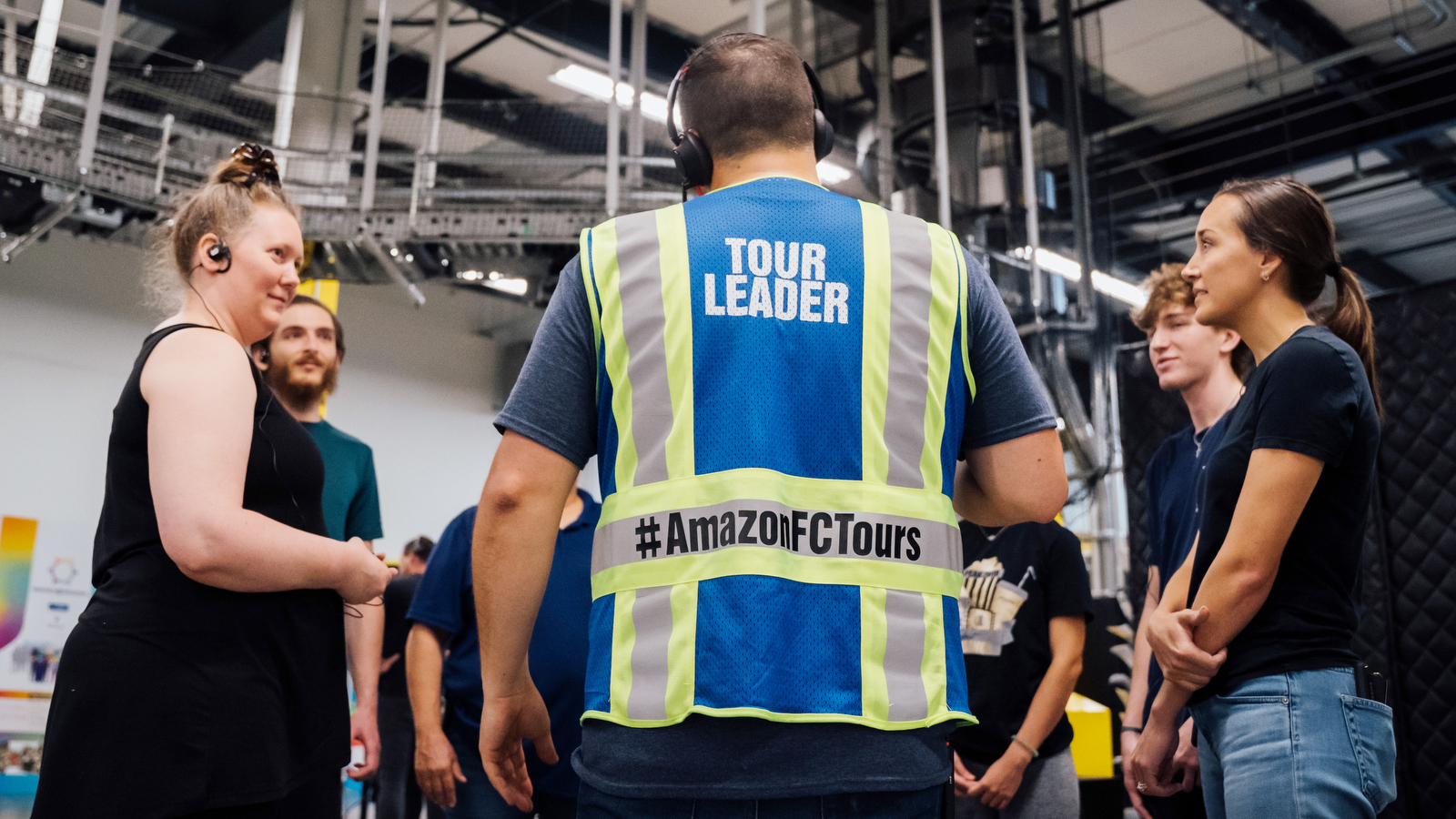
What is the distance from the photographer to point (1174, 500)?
7.52 ft

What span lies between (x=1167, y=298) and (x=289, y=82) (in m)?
5.36

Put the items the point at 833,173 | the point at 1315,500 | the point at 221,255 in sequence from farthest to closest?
the point at 833,173 < the point at 221,255 < the point at 1315,500

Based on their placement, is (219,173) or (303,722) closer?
(303,722)

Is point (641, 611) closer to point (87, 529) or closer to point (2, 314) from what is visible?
point (87, 529)

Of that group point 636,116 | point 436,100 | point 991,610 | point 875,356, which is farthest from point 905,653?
point 436,100

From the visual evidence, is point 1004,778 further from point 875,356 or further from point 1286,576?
point 875,356

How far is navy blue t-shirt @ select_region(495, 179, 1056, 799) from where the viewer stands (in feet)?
3.33

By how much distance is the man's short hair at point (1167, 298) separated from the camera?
239 centimetres

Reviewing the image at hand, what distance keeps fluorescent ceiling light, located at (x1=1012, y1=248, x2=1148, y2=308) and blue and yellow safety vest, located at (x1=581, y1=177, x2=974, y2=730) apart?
5332 mm

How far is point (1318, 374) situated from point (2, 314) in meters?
8.12

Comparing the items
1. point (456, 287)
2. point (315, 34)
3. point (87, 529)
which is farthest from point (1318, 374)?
point (456, 287)

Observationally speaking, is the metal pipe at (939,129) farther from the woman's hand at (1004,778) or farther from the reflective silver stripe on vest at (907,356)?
the reflective silver stripe on vest at (907,356)

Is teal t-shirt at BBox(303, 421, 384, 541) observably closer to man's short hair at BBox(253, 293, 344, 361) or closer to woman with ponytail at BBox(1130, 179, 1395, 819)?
man's short hair at BBox(253, 293, 344, 361)

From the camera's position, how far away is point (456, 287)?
35.9 feet
